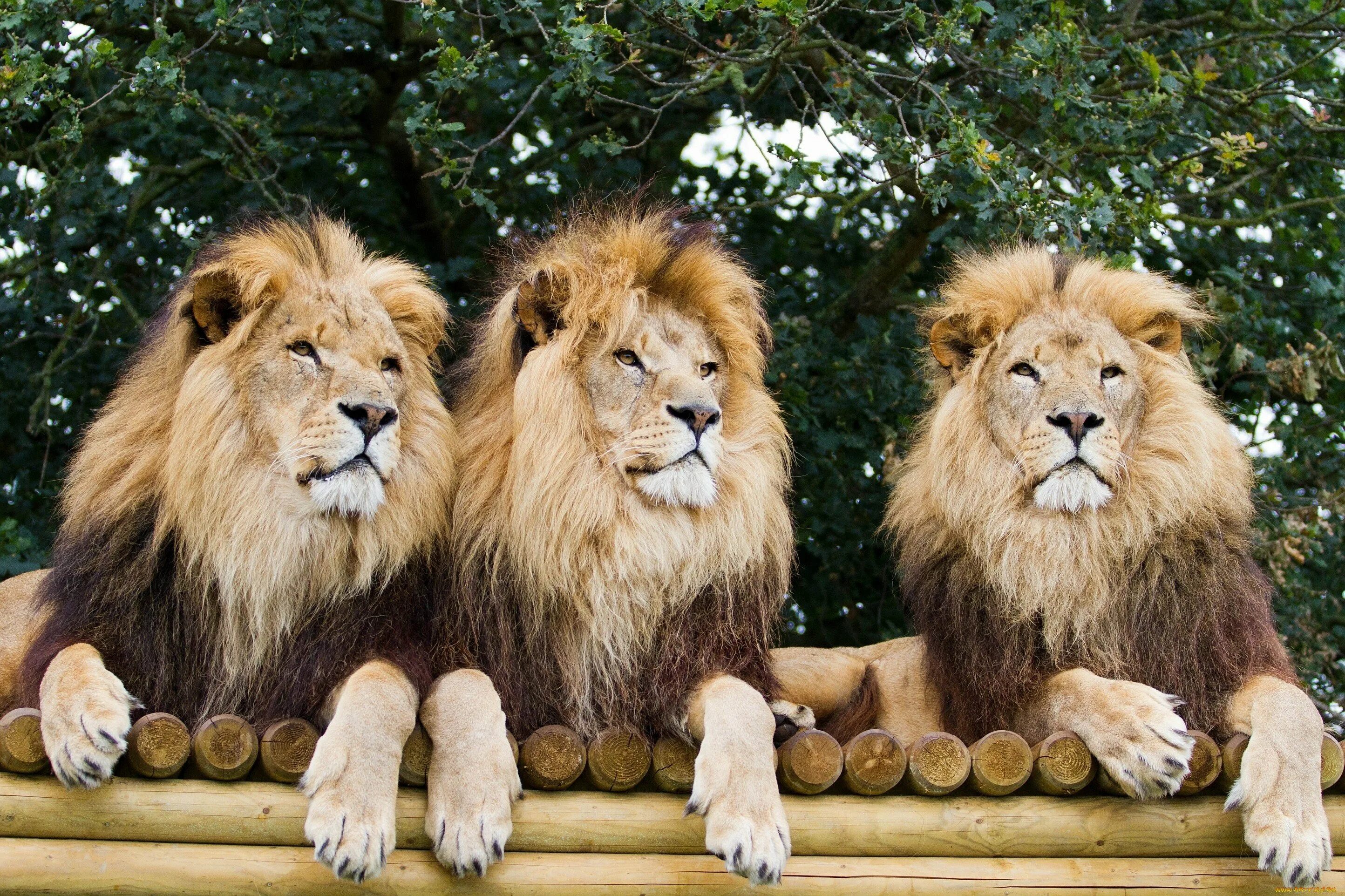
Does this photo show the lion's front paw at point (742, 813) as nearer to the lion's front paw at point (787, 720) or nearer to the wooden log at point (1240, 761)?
the lion's front paw at point (787, 720)

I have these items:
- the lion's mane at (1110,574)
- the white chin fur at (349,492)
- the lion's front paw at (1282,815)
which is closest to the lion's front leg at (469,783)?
the white chin fur at (349,492)

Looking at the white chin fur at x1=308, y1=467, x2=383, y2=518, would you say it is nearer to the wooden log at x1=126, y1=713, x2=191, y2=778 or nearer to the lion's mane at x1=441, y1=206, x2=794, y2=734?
the lion's mane at x1=441, y1=206, x2=794, y2=734

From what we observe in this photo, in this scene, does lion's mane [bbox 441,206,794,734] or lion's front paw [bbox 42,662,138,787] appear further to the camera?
lion's mane [bbox 441,206,794,734]

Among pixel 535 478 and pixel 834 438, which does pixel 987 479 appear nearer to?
pixel 535 478

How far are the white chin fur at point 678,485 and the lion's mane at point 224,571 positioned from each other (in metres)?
0.54

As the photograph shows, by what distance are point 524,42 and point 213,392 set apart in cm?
312

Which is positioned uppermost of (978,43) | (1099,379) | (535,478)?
(978,43)

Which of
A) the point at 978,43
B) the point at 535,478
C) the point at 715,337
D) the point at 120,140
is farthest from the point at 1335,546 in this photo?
the point at 120,140

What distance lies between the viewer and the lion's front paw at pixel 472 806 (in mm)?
3395

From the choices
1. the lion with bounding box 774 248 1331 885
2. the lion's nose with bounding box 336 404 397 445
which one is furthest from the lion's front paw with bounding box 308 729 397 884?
the lion with bounding box 774 248 1331 885

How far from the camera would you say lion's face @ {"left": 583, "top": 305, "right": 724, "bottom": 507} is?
3961mm

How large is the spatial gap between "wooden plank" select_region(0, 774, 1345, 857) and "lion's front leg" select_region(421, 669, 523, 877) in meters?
0.12

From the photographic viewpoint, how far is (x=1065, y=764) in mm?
3781

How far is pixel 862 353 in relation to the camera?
6102 millimetres
